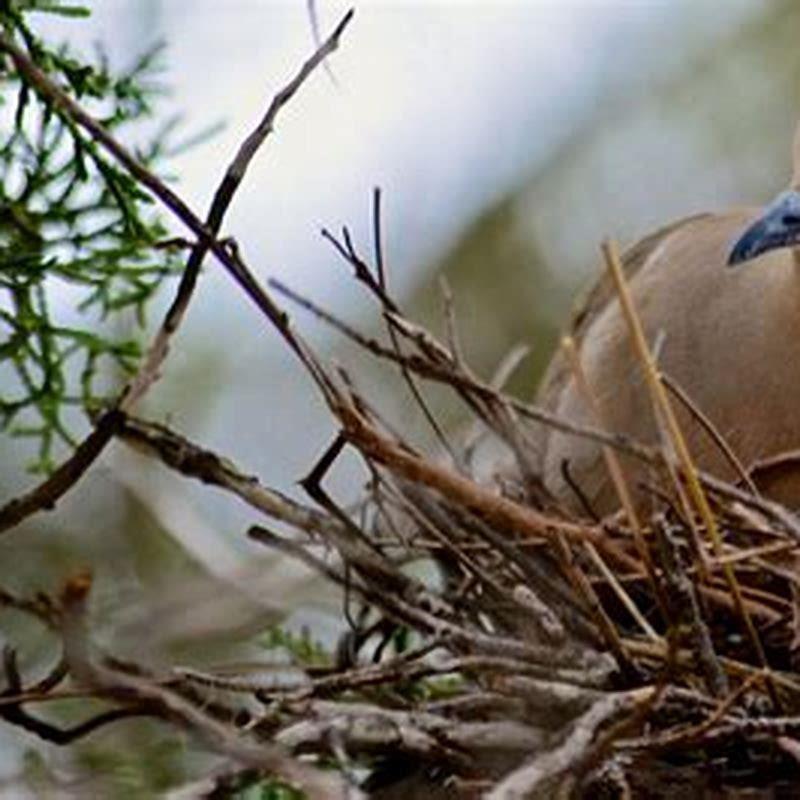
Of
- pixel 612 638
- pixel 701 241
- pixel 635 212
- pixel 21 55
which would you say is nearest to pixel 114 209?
pixel 21 55

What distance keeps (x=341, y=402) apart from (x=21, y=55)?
1.18 ft

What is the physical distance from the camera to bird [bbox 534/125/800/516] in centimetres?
320

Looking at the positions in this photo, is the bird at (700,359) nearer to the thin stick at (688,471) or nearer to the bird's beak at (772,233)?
the bird's beak at (772,233)

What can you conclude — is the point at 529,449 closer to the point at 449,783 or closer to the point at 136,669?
the point at 449,783

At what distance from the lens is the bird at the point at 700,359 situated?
126 inches

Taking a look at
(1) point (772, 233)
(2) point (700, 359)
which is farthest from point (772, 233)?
(2) point (700, 359)

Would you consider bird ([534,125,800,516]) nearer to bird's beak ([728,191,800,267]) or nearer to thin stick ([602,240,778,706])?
bird's beak ([728,191,800,267])

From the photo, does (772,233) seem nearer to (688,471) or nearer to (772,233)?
(772,233)

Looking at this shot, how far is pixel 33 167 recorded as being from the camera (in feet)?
8.39

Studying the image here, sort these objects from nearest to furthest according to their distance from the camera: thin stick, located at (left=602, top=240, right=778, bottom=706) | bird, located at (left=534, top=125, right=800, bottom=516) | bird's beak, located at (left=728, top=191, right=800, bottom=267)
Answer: thin stick, located at (left=602, top=240, right=778, bottom=706) < bird's beak, located at (left=728, top=191, right=800, bottom=267) < bird, located at (left=534, top=125, right=800, bottom=516)

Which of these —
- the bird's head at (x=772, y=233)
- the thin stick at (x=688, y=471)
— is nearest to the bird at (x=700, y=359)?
the bird's head at (x=772, y=233)

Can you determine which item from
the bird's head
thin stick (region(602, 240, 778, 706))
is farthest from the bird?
thin stick (region(602, 240, 778, 706))

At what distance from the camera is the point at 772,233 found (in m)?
2.96

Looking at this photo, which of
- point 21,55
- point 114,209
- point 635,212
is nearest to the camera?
point 21,55
